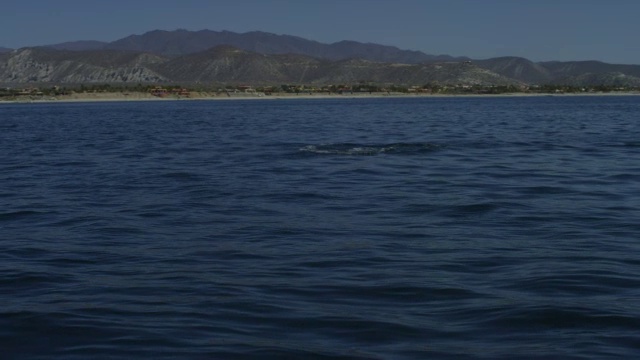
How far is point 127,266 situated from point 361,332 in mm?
4862

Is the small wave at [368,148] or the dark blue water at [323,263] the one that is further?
the small wave at [368,148]

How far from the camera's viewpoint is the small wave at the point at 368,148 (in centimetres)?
3450

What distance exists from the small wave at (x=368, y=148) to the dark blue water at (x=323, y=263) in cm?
581

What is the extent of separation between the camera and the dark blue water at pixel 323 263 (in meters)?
9.72

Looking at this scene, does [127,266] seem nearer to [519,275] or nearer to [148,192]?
[519,275]

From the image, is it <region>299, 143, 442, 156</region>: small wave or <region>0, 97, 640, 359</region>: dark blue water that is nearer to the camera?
<region>0, 97, 640, 359</region>: dark blue water

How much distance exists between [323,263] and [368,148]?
22943mm

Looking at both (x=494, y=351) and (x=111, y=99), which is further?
(x=111, y=99)

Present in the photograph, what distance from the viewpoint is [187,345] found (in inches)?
373

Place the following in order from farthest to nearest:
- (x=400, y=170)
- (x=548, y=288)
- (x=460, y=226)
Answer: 1. (x=400, y=170)
2. (x=460, y=226)
3. (x=548, y=288)

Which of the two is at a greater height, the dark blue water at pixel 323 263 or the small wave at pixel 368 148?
the dark blue water at pixel 323 263

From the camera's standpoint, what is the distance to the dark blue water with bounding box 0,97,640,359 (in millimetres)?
9719

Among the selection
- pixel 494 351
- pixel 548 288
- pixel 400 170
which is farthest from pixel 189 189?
pixel 494 351

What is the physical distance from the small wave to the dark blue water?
5.81 meters
